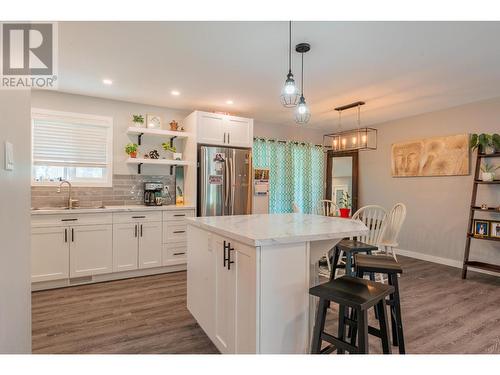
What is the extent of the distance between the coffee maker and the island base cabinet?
1.99 m

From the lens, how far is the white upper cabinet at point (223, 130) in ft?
14.0

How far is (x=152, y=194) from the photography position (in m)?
4.26

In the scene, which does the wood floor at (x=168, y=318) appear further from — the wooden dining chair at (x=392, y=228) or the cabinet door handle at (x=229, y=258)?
the cabinet door handle at (x=229, y=258)

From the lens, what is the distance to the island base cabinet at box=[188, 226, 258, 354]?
162 centimetres

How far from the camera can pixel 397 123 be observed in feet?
17.0

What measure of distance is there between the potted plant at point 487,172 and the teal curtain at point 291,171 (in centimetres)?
277

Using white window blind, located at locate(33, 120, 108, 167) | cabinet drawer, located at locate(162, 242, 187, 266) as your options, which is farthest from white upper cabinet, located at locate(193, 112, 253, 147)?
cabinet drawer, located at locate(162, 242, 187, 266)

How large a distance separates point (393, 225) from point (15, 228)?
3730mm

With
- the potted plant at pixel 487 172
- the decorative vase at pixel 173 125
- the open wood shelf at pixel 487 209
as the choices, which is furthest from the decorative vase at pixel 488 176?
the decorative vase at pixel 173 125

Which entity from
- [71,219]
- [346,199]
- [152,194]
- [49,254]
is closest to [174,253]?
[152,194]

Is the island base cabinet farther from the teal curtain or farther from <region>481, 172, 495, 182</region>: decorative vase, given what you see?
<region>481, 172, 495, 182</region>: decorative vase

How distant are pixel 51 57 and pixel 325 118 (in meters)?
4.06

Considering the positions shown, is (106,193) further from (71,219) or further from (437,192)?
(437,192)
